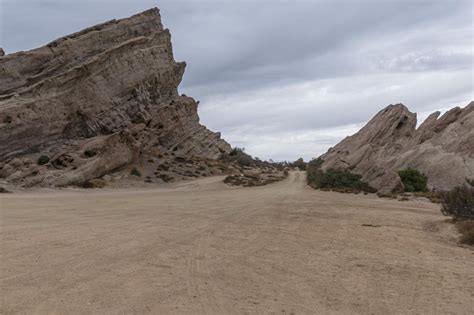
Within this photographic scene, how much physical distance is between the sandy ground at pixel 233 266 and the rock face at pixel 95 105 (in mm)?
25132

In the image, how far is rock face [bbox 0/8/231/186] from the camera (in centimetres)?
4131

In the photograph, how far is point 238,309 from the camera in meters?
6.32

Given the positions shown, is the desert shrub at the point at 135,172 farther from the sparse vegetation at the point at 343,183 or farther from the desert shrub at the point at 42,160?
the sparse vegetation at the point at 343,183

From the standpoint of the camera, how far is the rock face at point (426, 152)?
33406mm

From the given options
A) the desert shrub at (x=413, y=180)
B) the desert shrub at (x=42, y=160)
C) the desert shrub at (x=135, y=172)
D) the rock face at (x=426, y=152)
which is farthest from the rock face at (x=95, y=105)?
the desert shrub at (x=413, y=180)

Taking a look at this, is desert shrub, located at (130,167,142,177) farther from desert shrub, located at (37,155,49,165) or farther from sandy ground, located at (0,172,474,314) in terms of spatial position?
sandy ground, located at (0,172,474,314)

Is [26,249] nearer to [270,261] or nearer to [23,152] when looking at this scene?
[270,261]

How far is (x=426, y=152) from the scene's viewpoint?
39.0 meters

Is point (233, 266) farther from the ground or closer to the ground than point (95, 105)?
closer to the ground

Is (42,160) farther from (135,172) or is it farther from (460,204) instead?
(460,204)

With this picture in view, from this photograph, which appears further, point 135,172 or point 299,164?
point 299,164

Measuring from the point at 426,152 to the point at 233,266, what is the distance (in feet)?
110

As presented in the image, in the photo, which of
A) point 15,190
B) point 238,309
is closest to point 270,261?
point 238,309

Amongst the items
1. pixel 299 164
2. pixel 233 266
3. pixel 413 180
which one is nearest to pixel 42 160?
pixel 413 180
